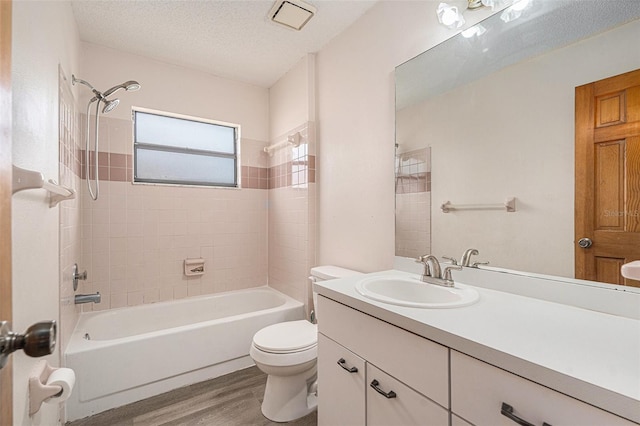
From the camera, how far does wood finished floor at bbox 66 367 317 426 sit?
5.26ft

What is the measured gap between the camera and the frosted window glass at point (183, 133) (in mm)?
2543

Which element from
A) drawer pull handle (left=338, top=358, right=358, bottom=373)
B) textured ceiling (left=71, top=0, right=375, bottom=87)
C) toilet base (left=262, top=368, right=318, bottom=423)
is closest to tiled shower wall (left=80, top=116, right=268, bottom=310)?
textured ceiling (left=71, top=0, right=375, bottom=87)

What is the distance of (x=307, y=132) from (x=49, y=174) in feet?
5.45

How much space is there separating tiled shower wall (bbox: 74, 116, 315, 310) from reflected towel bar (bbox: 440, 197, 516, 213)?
3.92 ft

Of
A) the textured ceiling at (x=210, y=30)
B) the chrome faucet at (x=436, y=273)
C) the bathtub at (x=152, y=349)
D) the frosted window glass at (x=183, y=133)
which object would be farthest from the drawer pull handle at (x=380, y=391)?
the frosted window glass at (x=183, y=133)

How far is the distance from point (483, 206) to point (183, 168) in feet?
8.31

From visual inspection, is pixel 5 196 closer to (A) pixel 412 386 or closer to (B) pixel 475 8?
(A) pixel 412 386

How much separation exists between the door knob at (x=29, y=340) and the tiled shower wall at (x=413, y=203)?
1.48m

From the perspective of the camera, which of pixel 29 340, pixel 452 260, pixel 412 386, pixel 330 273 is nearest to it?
pixel 29 340

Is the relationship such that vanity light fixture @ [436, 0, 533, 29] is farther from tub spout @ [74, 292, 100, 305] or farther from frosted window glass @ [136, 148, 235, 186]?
tub spout @ [74, 292, 100, 305]

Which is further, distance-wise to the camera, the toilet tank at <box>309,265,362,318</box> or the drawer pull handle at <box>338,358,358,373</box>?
the toilet tank at <box>309,265,362,318</box>

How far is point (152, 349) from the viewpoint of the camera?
1.83 meters

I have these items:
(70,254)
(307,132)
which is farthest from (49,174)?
(307,132)

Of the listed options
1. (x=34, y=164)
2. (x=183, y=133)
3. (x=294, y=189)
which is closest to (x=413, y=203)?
(x=294, y=189)
